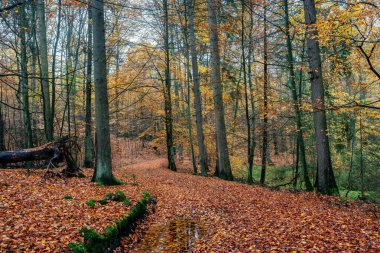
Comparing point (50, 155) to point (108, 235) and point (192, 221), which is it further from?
point (192, 221)

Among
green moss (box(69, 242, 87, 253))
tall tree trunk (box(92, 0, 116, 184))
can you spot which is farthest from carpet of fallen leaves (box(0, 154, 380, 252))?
tall tree trunk (box(92, 0, 116, 184))

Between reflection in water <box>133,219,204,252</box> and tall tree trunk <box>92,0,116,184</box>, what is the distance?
3.26 metres

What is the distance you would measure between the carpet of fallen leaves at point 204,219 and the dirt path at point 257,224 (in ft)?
0.05

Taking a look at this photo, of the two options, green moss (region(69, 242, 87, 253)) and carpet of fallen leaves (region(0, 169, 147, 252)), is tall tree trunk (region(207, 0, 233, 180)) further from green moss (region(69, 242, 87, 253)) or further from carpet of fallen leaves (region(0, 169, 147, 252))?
green moss (region(69, 242, 87, 253))

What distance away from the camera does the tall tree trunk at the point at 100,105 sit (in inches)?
355

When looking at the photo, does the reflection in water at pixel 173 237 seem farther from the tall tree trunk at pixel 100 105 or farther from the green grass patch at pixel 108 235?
the tall tree trunk at pixel 100 105

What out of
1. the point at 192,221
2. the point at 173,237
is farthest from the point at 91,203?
the point at 192,221

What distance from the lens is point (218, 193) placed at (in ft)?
31.7

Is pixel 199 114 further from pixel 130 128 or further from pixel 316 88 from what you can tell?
pixel 130 128

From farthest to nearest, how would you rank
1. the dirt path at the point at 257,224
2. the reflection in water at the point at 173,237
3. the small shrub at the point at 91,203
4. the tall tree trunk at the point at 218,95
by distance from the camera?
the tall tree trunk at the point at 218,95 < the small shrub at the point at 91,203 < the reflection in water at the point at 173,237 < the dirt path at the point at 257,224

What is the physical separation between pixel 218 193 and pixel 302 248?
497cm

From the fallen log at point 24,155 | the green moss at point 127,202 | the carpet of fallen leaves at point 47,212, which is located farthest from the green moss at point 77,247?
the fallen log at point 24,155

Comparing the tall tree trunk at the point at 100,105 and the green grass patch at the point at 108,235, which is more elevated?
the tall tree trunk at the point at 100,105

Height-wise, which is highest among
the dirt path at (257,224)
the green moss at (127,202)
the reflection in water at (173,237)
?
the green moss at (127,202)
